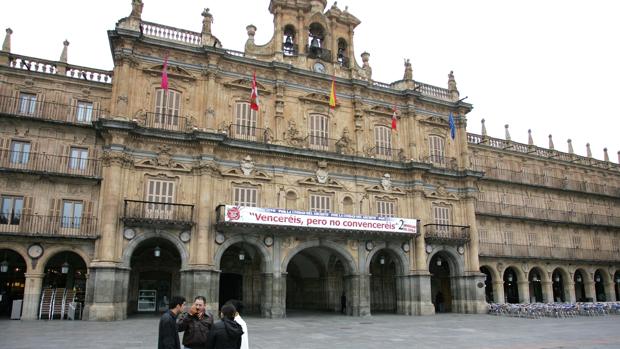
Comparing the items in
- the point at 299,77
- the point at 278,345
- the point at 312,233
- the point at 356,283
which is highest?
the point at 299,77

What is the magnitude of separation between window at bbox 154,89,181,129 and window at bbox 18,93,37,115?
6.28 metres

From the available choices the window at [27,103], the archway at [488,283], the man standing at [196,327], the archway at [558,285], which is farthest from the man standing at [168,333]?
the archway at [558,285]

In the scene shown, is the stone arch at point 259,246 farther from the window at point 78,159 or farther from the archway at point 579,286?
the archway at point 579,286

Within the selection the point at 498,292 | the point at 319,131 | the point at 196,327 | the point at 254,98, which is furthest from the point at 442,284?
the point at 196,327

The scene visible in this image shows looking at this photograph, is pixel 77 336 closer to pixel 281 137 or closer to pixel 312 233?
pixel 312 233

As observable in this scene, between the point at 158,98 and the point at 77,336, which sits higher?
the point at 158,98

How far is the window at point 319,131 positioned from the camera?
1196 inches

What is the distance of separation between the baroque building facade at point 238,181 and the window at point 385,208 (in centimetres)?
9

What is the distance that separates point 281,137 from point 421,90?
39.9ft

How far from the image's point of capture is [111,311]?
23156 millimetres

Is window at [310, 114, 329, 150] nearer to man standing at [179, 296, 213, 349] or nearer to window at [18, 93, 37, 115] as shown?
window at [18, 93, 37, 115]

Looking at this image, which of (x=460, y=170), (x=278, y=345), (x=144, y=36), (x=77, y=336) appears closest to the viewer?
(x=278, y=345)

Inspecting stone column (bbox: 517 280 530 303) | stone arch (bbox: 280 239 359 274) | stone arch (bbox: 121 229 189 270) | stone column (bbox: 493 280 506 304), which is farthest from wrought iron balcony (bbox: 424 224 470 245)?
stone arch (bbox: 121 229 189 270)

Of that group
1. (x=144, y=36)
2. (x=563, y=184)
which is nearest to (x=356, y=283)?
(x=144, y=36)
